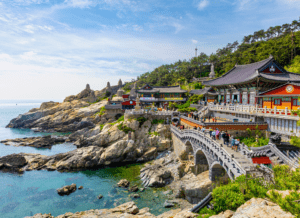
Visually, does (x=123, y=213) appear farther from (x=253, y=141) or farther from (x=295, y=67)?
(x=295, y=67)

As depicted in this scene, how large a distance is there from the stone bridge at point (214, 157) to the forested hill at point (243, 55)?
158 ft

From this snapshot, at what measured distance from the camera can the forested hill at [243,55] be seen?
2242 inches

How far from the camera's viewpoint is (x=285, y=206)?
6633mm

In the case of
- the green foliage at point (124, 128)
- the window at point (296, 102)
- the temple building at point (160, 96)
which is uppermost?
the temple building at point (160, 96)

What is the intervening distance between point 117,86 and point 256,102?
95664 millimetres

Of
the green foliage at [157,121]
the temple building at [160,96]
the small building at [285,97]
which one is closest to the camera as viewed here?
the small building at [285,97]

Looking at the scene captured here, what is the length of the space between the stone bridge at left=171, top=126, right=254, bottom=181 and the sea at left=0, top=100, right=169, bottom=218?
8.15 metres

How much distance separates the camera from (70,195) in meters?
28.2

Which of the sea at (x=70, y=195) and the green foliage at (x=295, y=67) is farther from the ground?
the green foliage at (x=295, y=67)

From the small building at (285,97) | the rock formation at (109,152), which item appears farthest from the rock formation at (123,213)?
the small building at (285,97)

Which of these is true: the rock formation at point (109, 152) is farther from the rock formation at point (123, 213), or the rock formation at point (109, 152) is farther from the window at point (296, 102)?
the window at point (296, 102)

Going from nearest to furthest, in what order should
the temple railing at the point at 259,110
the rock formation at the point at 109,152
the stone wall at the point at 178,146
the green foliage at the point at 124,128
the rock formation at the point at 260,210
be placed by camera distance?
1. the rock formation at the point at 260,210
2. the temple railing at the point at 259,110
3. the stone wall at the point at 178,146
4. the rock formation at the point at 109,152
5. the green foliage at the point at 124,128

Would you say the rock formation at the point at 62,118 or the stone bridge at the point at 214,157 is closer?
the stone bridge at the point at 214,157

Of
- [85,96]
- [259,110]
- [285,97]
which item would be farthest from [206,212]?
[85,96]
